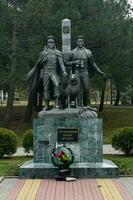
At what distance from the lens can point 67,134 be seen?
15.2m

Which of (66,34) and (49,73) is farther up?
(66,34)

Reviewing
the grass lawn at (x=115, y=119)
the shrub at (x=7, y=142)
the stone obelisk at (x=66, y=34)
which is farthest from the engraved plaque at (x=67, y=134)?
Answer: the grass lawn at (x=115, y=119)

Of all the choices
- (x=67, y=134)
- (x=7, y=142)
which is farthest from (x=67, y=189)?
(x=7, y=142)

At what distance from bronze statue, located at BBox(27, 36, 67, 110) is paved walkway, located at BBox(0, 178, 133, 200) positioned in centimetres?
314

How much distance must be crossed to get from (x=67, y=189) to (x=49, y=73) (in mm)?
4704

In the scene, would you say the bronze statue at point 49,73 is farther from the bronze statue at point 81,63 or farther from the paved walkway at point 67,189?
the paved walkway at point 67,189

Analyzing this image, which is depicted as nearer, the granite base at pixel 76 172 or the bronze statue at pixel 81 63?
the granite base at pixel 76 172

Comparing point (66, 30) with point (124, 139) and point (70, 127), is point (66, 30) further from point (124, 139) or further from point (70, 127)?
point (124, 139)

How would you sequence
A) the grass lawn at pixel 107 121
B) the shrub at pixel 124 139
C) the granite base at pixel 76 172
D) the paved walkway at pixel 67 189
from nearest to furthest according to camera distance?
the paved walkway at pixel 67 189 → the granite base at pixel 76 172 → the shrub at pixel 124 139 → the grass lawn at pixel 107 121

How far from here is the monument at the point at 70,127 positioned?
1428 centimetres

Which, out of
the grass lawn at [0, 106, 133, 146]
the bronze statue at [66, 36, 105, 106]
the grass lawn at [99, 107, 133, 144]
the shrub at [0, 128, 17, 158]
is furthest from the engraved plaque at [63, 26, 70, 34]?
the grass lawn at [99, 107, 133, 144]

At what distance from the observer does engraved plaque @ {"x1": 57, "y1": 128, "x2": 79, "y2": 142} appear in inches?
595

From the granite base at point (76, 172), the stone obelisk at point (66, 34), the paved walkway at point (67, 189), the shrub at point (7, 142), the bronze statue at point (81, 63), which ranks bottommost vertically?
the paved walkway at point (67, 189)

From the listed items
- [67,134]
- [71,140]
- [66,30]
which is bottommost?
[71,140]
